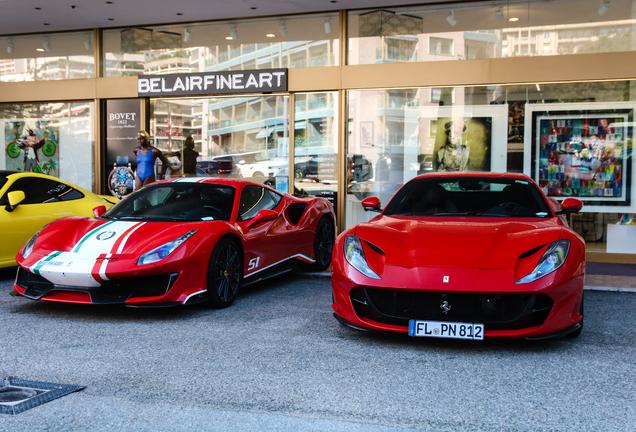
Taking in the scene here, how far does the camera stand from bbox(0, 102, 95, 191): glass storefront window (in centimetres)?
1263

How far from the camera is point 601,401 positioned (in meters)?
3.30

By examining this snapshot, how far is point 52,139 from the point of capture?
1290cm

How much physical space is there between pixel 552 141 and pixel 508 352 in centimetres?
667

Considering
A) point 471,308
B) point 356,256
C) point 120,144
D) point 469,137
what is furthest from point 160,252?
point 120,144

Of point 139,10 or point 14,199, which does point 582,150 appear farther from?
point 14,199

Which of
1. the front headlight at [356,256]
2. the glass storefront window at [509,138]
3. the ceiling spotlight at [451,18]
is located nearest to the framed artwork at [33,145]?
the glass storefront window at [509,138]

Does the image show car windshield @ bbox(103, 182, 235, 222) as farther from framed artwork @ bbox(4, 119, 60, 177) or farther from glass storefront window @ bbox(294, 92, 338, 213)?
framed artwork @ bbox(4, 119, 60, 177)

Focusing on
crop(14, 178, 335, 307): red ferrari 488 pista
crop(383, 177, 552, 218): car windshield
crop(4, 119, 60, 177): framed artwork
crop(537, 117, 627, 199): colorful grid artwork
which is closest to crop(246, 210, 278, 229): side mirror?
crop(14, 178, 335, 307): red ferrari 488 pista

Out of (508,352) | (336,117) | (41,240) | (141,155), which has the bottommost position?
(508,352)

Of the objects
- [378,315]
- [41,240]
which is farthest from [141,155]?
[378,315]

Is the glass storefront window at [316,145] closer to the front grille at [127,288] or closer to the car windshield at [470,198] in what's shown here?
the car windshield at [470,198]

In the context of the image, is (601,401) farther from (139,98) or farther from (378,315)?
(139,98)

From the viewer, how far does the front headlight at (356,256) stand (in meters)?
4.34

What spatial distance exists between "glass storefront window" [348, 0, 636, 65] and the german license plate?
709 cm
